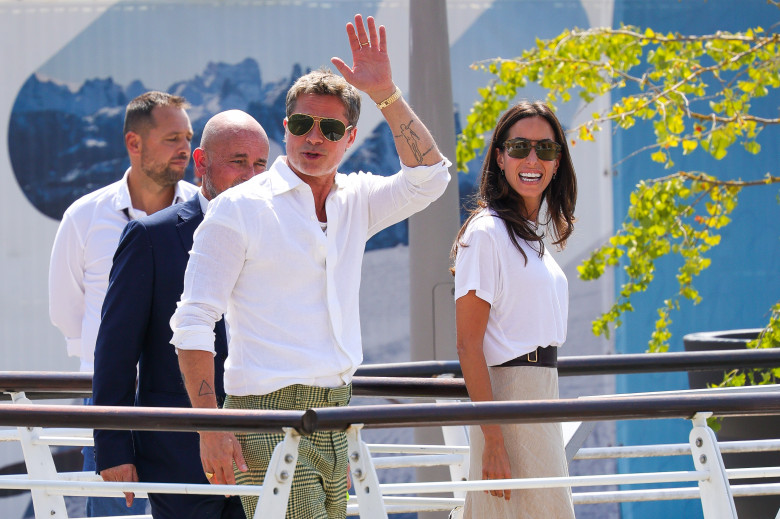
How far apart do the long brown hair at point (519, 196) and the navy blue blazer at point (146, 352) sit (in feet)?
2.66

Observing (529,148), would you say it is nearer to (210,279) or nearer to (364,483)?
(210,279)

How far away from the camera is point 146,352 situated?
2.88m

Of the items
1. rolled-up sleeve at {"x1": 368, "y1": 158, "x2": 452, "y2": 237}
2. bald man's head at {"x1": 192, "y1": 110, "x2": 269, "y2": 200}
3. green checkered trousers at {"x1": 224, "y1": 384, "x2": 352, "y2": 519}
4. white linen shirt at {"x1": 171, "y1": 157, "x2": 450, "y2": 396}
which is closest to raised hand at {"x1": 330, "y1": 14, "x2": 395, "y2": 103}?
rolled-up sleeve at {"x1": 368, "y1": 158, "x2": 452, "y2": 237}

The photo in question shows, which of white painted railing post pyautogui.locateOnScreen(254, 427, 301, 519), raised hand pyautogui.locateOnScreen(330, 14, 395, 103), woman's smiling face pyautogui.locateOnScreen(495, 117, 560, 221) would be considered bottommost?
white painted railing post pyautogui.locateOnScreen(254, 427, 301, 519)

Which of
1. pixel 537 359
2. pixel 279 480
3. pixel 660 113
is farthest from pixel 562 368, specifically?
pixel 660 113

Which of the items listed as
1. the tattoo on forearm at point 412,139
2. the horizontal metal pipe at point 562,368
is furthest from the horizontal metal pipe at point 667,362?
the tattoo on forearm at point 412,139

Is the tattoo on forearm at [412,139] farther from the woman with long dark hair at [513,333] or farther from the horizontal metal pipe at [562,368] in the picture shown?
the horizontal metal pipe at [562,368]

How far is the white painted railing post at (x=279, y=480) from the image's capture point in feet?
7.00

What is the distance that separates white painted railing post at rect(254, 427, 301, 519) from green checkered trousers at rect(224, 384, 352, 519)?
20cm

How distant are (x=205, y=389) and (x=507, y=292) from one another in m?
0.84

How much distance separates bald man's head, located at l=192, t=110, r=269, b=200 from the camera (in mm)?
3117

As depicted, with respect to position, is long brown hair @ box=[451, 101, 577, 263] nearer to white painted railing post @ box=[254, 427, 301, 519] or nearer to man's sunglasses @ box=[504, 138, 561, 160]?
man's sunglasses @ box=[504, 138, 561, 160]

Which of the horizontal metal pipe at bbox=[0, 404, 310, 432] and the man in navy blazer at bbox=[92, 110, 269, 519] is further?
the man in navy blazer at bbox=[92, 110, 269, 519]

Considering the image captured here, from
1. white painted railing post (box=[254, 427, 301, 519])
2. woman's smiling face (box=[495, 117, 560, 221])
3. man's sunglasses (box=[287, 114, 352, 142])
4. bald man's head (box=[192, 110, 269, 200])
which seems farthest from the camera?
bald man's head (box=[192, 110, 269, 200])
